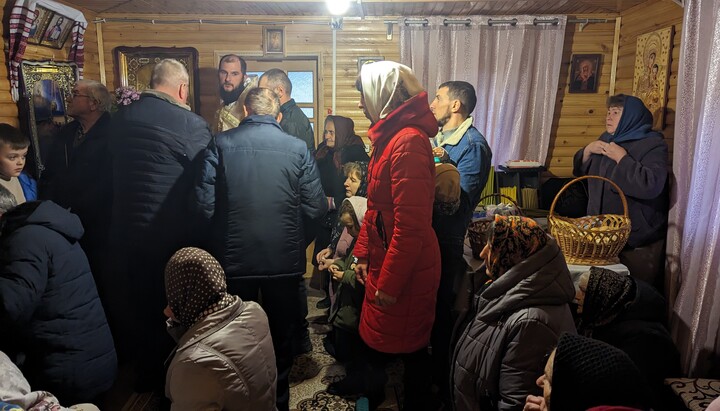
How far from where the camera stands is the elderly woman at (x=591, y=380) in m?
1.23

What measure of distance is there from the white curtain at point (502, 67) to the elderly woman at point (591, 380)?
3713mm

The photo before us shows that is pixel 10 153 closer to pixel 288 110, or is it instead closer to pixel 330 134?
pixel 288 110

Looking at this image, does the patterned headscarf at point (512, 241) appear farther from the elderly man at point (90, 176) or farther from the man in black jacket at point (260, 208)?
the elderly man at point (90, 176)

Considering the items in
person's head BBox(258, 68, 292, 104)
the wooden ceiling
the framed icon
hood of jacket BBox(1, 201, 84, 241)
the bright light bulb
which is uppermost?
the wooden ceiling

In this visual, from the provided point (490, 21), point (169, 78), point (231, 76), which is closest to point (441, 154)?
point (169, 78)

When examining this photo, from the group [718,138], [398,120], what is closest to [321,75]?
[398,120]

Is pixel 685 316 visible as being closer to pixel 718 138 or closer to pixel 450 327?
pixel 718 138

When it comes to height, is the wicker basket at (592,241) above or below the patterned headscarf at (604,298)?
above

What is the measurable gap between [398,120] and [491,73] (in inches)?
121

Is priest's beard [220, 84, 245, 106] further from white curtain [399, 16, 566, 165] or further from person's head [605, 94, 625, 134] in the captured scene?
person's head [605, 94, 625, 134]

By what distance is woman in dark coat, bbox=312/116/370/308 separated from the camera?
12.5 ft

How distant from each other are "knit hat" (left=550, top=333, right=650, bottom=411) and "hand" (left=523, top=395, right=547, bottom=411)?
0.26 ft

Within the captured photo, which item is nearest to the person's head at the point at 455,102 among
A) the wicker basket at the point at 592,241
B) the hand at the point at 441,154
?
the hand at the point at 441,154

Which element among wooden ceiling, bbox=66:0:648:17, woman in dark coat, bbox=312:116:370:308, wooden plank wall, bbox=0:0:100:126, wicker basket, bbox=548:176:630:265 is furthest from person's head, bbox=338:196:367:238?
wooden plank wall, bbox=0:0:100:126
